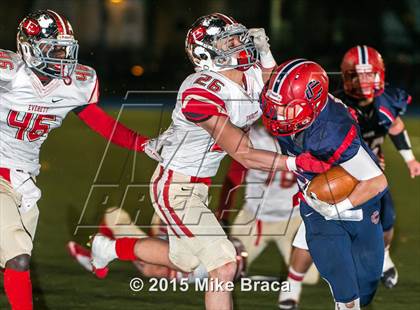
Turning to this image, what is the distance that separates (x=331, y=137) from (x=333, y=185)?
0.78ft

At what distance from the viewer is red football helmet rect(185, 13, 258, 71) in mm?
5426

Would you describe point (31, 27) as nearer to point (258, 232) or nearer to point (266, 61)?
point (266, 61)

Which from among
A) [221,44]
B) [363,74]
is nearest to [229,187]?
[363,74]

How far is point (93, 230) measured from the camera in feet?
27.4

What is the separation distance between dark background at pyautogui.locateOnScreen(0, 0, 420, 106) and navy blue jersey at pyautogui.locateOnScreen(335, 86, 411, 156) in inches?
501

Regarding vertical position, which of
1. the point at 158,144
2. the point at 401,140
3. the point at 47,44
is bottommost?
the point at 401,140

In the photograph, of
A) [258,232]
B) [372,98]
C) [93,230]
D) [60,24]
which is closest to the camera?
[60,24]

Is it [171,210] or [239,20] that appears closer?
[171,210]

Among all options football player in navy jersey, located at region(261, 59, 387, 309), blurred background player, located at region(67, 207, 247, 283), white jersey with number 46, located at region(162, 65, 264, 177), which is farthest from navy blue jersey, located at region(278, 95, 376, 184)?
blurred background player, located at region(67, 207, 247, 283)

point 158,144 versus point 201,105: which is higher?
point 201,105

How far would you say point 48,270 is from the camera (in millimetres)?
6984

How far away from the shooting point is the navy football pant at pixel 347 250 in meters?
5.13

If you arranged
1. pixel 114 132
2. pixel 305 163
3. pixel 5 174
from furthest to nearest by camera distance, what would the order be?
pixel 114 132
pixel 5 174
pixel 305 163

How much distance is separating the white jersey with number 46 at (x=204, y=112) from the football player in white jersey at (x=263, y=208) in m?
1.57
